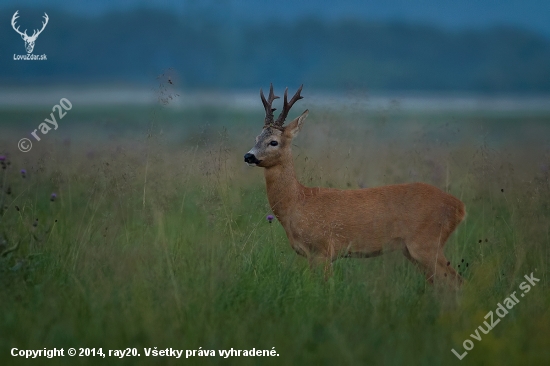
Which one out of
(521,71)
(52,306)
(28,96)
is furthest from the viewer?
(521,71)

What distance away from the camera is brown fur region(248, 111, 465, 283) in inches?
246

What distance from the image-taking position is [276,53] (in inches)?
2776

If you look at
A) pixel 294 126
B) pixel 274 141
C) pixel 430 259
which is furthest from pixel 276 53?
pixel 430 259

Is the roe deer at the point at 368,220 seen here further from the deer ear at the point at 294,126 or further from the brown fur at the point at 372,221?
the deer ear at the point at 294,126

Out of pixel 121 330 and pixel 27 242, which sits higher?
pixel 27 242

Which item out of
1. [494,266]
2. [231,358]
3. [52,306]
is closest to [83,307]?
[52,306]

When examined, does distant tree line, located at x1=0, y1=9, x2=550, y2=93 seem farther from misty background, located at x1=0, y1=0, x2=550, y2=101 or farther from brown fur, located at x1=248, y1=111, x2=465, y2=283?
brown fur, located at x1=248, y1=111, x2=465, y2=283

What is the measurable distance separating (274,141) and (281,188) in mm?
397

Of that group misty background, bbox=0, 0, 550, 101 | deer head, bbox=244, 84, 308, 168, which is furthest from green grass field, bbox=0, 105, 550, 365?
misty background, bbox=0, 0, 550, 101

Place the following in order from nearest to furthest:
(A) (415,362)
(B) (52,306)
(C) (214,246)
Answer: (A) (415,362)
(B) (52,306)
(C) (214,246)

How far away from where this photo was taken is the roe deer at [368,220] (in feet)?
20.5

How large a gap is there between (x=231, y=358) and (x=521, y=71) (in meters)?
70.7

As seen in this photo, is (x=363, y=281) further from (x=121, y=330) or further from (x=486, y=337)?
(x=121, y=330)

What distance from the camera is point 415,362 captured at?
4.07 metres
